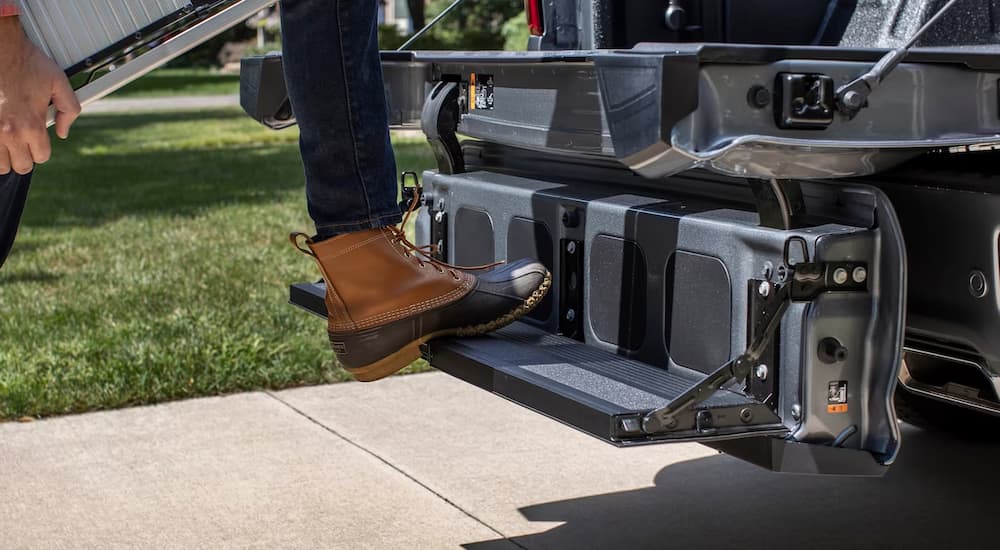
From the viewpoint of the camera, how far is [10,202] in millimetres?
2562

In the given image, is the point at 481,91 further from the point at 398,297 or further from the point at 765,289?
the point at 765,289

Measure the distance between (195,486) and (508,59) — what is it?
1.62m

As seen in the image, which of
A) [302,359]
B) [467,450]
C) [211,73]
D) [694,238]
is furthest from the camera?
[211,73]

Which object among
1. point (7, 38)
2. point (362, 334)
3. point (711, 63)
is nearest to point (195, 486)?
point (362, 334)

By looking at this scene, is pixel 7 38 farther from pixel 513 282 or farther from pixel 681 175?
pixel 681 175

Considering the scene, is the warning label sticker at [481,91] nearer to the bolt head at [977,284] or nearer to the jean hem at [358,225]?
the jean hem at [358,225]

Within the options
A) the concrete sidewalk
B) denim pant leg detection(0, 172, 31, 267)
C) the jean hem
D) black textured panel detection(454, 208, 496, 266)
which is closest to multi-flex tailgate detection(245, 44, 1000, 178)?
the jean hem

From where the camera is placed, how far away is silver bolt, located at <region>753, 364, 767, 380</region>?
248cm

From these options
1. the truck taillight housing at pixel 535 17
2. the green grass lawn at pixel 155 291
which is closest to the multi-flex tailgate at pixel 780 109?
the truck taillight housing at pixel 535 17

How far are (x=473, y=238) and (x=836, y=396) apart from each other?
1345 millimetres

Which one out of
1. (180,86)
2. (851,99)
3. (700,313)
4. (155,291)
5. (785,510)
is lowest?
(180,86)

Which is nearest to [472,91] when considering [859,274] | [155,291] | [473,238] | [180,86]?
[473,238]

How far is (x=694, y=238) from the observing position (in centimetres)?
267

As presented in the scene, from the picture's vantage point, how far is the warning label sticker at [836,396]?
2412 millimetres
